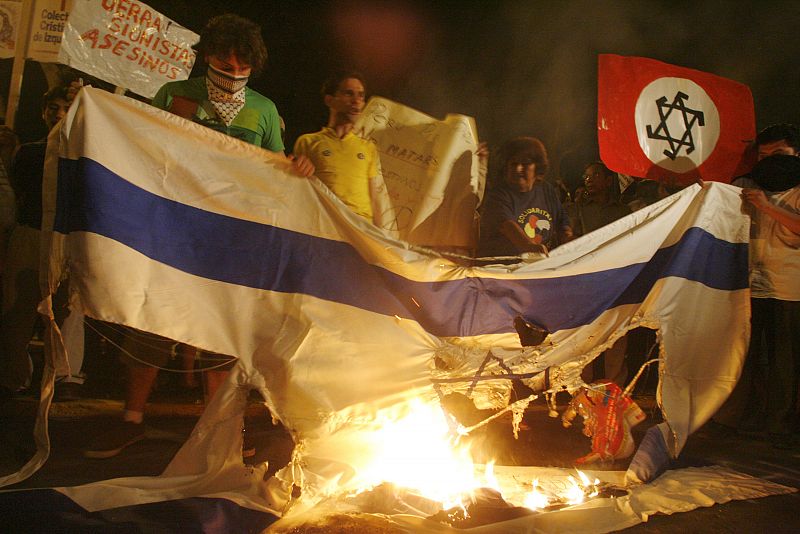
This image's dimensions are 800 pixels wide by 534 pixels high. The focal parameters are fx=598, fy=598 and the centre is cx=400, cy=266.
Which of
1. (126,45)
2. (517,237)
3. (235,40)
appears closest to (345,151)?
(235,40)

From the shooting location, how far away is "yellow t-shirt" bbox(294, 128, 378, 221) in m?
3.65

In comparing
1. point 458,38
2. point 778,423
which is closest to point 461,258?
point 778,423

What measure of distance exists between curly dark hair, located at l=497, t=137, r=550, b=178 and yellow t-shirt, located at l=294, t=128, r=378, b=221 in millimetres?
918

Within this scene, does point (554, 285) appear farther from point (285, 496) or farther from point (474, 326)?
point (285, 496)

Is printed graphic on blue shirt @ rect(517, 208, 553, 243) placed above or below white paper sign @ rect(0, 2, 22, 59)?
below

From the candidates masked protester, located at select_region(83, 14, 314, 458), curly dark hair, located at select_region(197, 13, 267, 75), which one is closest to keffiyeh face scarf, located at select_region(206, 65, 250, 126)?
masked protester, located at select_region(83, 14, 314, 458)

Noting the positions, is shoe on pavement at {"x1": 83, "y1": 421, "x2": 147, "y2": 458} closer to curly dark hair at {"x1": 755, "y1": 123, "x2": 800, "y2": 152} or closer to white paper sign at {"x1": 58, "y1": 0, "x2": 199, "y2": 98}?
white paper sign at {"x1": 58, "y1": 0, "x2": 199, "y2": 98}

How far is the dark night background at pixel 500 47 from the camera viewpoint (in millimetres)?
6730

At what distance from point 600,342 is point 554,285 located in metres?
0.43

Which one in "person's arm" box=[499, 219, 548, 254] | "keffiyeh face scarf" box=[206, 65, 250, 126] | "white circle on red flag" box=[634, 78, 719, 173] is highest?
"white circle on red flag" box=[634, 78, 719, 173]

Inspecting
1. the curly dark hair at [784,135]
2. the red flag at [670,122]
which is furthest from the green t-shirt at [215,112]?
the curly dark hair at [784,135]

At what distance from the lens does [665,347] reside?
3.51m

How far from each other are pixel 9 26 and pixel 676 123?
5686 millimetres

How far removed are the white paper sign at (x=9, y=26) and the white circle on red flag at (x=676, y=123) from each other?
5281mm
